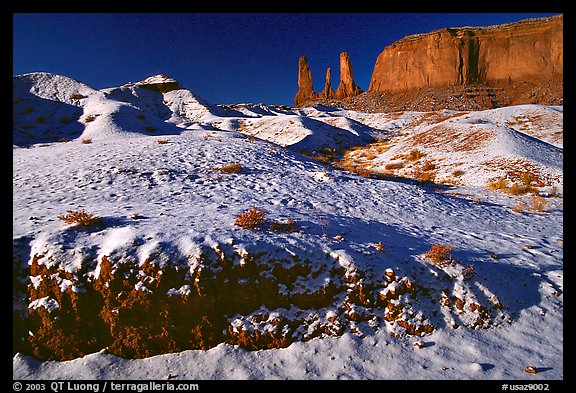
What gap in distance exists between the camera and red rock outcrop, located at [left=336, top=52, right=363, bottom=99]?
14575 centimetres

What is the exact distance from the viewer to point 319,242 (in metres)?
6.08

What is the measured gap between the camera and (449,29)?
123m

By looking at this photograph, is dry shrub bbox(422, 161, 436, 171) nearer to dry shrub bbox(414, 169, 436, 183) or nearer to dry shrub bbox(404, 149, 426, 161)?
dry shrub bbox(414, 169, 436, 183)

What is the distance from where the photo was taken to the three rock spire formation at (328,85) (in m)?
147

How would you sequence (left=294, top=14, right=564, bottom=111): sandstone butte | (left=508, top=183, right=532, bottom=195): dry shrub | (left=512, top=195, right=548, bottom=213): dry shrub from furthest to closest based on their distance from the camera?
(left=294, top=14, right=564, bottom=111): sandstone butte < (left=508, top=183, right=532, bottom=195): dry shrub < (left=512, top=195, right=548, bottom=213): dry shrub

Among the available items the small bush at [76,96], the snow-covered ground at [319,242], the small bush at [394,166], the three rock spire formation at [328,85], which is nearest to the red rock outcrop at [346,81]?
the three rock spire formation at [328,85]

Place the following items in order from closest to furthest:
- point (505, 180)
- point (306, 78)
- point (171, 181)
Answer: point (171, 181)
point (505, 180)
point (306, 78)

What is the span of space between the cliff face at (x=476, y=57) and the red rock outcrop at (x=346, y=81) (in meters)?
11.5

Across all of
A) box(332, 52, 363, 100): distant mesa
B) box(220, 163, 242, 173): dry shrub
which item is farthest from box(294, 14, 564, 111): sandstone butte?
box(220, 163, 242, 173): dry shrub

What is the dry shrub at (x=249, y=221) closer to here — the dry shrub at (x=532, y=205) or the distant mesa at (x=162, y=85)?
the dry shrub at (x=532, y=205)

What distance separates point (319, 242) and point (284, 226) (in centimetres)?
105
